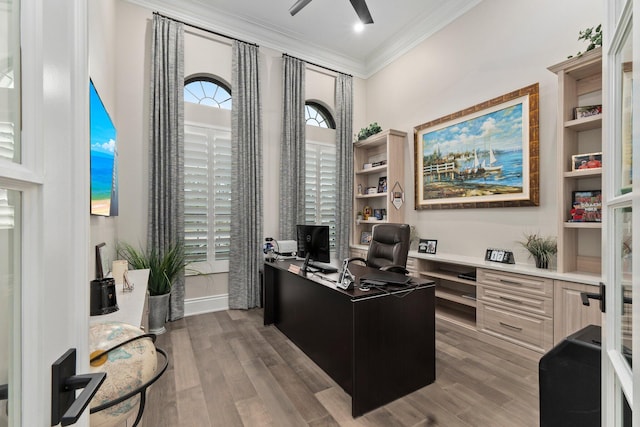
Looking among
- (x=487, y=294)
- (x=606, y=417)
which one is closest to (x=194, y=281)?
(x=487, y=294)

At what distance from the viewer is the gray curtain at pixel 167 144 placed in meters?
3.39

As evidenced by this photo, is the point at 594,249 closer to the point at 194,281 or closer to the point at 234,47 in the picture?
the point at 194,281

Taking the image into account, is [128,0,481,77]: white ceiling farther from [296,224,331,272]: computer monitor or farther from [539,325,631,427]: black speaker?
[539,325,631,427]: black speaker

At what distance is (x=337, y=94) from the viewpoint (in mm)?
4844

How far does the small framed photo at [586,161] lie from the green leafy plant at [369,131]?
2594mm

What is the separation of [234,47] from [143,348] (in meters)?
4.11

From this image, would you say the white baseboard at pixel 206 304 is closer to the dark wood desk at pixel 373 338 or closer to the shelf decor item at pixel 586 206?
A: the dark wood desk at pixel 373 338

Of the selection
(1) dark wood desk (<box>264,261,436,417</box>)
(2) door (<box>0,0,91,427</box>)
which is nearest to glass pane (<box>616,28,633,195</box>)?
(2) door (<box>0,0,91,427</box>)

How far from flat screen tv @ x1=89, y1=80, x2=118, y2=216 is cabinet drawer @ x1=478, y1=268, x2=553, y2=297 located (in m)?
3.40

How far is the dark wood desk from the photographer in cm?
184

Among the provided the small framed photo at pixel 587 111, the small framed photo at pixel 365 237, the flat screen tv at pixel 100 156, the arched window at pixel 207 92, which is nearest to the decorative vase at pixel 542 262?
the small framed photo at pixel 587 111

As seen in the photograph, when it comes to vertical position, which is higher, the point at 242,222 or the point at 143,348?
the point at 242,222

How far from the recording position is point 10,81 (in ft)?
1.30

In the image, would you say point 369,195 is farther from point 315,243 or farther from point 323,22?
point 323,22
